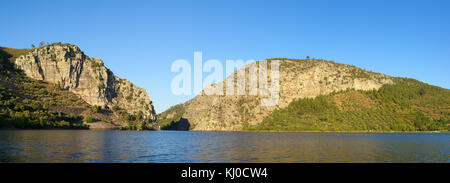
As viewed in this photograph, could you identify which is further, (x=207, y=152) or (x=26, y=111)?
(x=26, y=111)

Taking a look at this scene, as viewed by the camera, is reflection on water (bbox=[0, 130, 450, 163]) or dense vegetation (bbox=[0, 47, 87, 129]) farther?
dense vegetation (bbox=[0, 47, 87, 129])

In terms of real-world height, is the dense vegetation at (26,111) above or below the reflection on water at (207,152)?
above

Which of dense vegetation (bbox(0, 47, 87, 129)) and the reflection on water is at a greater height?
dense vegetation (bbox(0, 47, 87, 129))

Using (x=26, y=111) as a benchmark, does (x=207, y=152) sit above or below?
below

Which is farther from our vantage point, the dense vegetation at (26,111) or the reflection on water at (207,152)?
the dense vegetation at (26,111)

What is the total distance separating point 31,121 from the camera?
155625 mm
